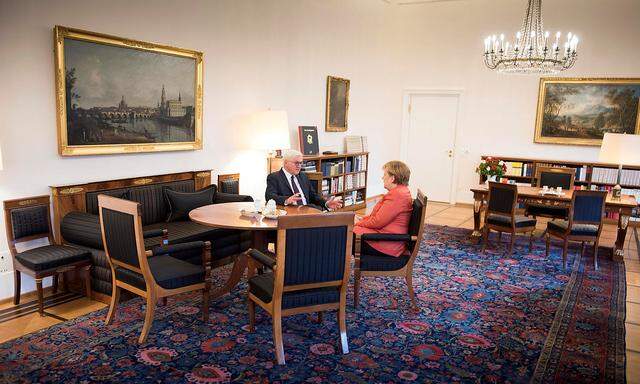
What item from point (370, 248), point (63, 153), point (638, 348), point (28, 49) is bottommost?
point (638, 348)

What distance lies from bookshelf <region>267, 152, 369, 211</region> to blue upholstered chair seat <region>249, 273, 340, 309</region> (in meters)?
3.57

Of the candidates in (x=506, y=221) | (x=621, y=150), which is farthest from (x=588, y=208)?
(x=621, y=150)

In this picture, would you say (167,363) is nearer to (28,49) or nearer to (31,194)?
(31,194)

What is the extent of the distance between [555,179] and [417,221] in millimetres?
4300

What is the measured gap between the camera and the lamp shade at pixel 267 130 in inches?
233

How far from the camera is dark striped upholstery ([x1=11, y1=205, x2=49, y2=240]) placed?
4.11 m

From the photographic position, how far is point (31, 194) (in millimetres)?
4281

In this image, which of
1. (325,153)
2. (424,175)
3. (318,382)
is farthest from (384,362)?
(424,175)

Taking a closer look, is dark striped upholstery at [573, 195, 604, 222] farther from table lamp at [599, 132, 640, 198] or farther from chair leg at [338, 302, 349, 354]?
chair leg at [338, 302, 349, 354]

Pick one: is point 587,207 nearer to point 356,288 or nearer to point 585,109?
point 356,288

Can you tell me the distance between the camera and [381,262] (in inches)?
163

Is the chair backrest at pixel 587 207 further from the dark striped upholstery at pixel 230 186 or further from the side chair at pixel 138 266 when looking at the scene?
the side chair at pixel 138 266

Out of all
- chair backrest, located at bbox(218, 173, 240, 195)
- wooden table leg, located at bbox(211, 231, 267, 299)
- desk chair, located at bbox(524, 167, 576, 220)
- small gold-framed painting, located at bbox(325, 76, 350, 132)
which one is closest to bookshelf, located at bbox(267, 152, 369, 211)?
small gold-framed painting, located at bbox(325, 76, 350, 132)

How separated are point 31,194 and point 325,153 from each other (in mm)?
4623
